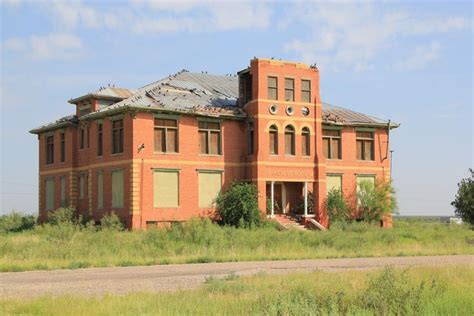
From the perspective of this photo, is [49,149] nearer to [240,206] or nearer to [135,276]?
[240,206]

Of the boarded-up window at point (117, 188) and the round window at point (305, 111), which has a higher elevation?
the round window at point (305, 111)

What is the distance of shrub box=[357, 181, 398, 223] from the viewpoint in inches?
1908

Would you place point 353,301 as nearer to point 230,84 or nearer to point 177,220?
point 177,220

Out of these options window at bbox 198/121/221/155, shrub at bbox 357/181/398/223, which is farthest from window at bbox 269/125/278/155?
shrub at bbox 357/181/398/223

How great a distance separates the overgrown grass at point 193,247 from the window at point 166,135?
26.4 feet

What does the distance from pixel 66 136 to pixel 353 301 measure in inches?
1534

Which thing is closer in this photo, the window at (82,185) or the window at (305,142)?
the window at (305,142)

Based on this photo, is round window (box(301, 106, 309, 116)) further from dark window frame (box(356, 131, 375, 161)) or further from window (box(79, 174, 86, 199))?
window (box(79, 174, 86, 199))

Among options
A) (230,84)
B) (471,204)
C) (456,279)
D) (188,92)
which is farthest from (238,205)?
(456,279)

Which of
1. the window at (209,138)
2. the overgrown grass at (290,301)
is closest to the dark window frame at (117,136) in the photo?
the window at (209,138)

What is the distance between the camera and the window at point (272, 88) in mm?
44125

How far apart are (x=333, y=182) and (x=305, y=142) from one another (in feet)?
13.4

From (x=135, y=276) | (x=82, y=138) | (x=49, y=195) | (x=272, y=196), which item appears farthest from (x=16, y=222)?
(x=135, y=276)

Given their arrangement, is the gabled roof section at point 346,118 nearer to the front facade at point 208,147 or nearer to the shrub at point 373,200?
the front facade at point 208,147
